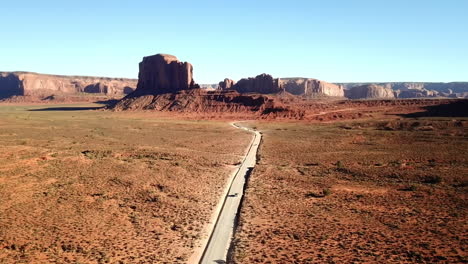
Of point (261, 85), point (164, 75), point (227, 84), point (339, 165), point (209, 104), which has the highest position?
point (164, 75)

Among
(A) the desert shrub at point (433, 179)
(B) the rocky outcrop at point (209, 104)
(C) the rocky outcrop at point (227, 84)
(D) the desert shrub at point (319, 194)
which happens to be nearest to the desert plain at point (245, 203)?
(A) the desert shrub at point (433, 179)

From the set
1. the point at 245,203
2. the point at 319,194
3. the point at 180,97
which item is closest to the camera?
the point at 245,203

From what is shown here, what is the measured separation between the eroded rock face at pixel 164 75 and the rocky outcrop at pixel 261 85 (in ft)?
136

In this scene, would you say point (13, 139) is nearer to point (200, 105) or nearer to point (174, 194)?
point (174, 194)

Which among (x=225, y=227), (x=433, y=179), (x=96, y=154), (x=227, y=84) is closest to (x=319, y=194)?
(x=225, y=227)

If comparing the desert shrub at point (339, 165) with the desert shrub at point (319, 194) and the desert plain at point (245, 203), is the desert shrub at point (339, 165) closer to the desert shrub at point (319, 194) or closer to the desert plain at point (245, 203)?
the desert plain at point (245, 203)

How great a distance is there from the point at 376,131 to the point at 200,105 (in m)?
75.4

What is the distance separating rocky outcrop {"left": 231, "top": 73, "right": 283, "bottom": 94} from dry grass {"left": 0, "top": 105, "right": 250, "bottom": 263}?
411ft

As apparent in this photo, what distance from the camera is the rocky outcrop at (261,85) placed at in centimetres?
16962

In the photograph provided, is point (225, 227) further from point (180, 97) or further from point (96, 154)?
point (180, 97)

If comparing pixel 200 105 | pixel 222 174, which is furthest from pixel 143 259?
pixel 200 105

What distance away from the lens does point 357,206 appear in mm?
23484

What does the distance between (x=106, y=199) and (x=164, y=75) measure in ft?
416

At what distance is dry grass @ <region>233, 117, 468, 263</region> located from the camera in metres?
16.8
